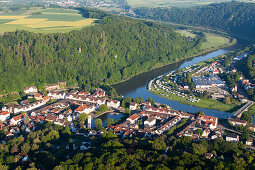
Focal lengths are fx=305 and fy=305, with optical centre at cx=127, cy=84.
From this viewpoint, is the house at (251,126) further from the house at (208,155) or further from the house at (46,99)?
the house at (46,99)

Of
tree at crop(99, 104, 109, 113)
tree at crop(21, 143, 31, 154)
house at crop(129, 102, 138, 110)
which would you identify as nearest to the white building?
house at crop(129, 102, 138, 110)

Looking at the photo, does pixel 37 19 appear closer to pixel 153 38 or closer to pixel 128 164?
pixel 153 38

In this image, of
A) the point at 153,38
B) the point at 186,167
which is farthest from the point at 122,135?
the point at 153,38

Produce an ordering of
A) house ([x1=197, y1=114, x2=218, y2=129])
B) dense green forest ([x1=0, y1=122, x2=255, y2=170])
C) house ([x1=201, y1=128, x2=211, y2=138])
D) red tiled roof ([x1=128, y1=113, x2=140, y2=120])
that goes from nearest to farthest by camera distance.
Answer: dense green forest ([x1=0, y1=122, x2=255, y2=170])
house ([x1=201, y1=128, x2=211, y2=138])
house ([x1=197, y1=114, x2=218, y2=129])
red tiled roof ([x1=128, y1=113, x2=140, y2=120])

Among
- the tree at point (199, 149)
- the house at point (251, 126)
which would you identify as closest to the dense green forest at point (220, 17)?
the house at point (251, 126)

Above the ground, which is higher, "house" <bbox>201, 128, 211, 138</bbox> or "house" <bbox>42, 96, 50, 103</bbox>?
"house" <bbox>201, 128, 211, 138</bbox>

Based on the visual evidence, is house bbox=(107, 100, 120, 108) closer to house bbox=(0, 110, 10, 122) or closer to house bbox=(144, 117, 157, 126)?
house bbox=(144, 117, 157, 126)
